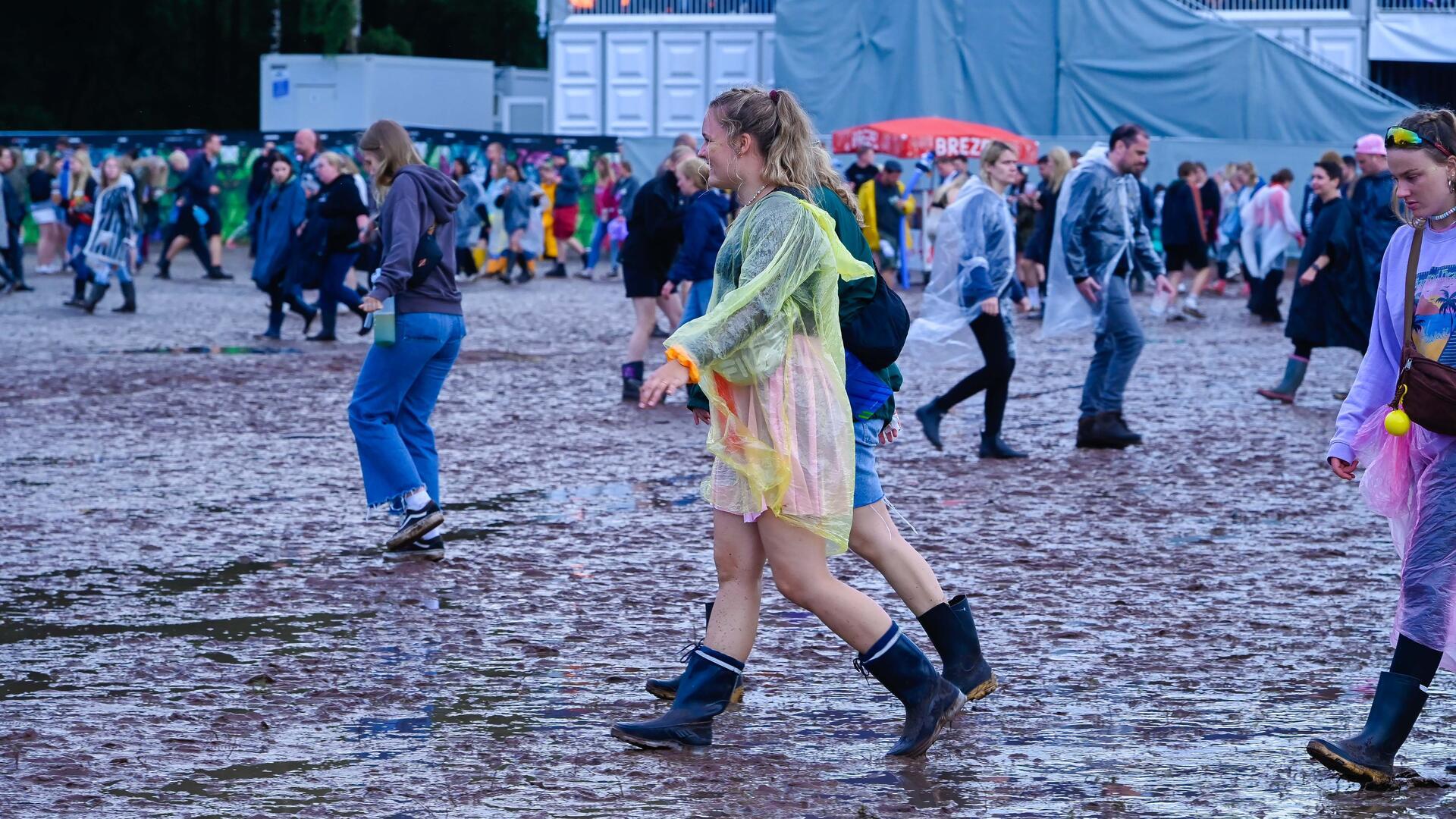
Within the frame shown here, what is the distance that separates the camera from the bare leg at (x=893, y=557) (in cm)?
506

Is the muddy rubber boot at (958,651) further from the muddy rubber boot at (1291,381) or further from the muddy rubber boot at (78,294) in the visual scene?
the muddy rubber boot at (78,294)

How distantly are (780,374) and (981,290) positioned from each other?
18.3ft

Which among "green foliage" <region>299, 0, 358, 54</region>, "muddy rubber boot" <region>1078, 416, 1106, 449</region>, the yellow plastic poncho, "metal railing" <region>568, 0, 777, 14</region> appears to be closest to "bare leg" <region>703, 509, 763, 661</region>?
the yellow plastic poncho

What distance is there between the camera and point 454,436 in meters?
11.1

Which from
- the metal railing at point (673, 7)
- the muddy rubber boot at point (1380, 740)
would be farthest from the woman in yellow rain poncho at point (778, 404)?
the metal railing at point (673, 7)

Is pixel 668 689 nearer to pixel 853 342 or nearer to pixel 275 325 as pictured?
pixel 853 342

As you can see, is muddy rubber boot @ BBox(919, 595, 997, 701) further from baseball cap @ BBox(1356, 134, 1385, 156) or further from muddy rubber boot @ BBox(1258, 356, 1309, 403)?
muddy rubber boot @ BBox(1258, 356, 1309, 403)

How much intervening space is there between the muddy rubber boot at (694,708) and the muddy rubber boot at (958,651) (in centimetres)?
60

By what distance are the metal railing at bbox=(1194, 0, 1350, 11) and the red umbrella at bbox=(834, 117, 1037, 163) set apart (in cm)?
884

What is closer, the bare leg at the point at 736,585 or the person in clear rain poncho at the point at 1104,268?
the bare leg at the point at 736,585

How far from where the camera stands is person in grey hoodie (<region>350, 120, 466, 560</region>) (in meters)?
7.33

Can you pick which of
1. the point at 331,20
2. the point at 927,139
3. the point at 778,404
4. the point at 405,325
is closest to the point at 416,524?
the point at 405,325

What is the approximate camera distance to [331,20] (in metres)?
39.0

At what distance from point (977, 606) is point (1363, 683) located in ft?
4.90
